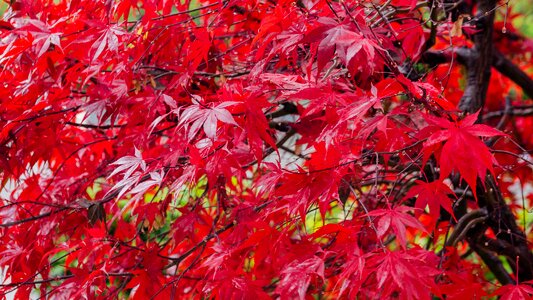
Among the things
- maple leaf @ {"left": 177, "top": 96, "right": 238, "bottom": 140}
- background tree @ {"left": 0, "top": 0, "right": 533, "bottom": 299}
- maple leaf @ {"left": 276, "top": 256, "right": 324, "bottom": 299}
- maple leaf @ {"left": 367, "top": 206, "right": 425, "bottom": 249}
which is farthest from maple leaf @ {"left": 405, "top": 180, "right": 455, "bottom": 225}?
maple leaf @ {"left": 177, "top": 96, "right": 238, "bottom": 140}

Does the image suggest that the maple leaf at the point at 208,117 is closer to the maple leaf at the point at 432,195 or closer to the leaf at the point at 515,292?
the maple leaf at the point at 432,195

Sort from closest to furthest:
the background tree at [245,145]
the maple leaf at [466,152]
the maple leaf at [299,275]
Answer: the maple leaf at [466,152]
the background tree at [245,145]
the maple leaf at [299,275]

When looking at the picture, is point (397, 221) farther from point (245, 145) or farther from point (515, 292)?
point (245, 145)

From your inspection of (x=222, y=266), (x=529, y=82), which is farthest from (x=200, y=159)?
(x=529, y=82)

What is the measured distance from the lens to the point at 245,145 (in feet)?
5.43

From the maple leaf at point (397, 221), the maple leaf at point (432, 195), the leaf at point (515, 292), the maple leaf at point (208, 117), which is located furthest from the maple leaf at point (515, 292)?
the maple leaf at point (208, 117)

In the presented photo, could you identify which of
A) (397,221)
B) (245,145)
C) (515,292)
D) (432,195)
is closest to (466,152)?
(397,221)

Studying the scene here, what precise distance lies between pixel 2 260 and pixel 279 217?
0.76 metres

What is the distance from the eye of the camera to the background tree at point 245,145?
125cm

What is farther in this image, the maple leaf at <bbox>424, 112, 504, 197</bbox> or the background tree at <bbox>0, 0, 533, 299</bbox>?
the background tree at <bbox>0, 0, 533, 299</bbox>

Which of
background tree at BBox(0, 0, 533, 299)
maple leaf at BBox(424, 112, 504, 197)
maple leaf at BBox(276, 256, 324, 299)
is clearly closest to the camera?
maple leaf at BBox(424, 112, 504, 197)

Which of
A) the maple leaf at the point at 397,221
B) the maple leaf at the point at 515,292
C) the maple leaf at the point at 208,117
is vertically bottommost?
the maple leaf at the point at 515,292

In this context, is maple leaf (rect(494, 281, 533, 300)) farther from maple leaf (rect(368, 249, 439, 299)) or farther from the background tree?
maple leaf (rect(368, 249, 439, 299))

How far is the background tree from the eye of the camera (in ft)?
4.11
